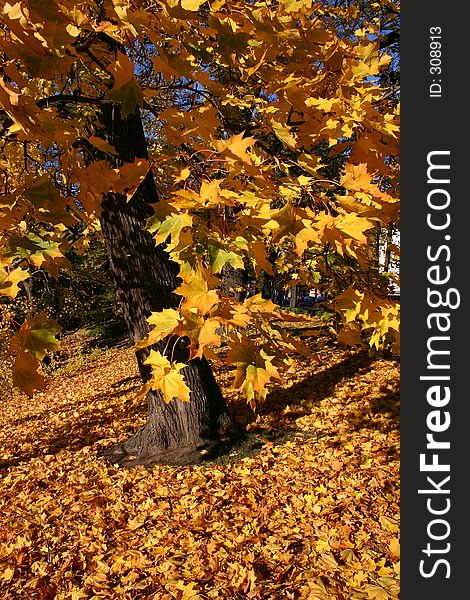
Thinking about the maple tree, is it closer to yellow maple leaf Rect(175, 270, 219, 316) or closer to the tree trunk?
yellow maple leaf Rect(175, 270, 219, 316)

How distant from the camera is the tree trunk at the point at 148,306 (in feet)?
13.4

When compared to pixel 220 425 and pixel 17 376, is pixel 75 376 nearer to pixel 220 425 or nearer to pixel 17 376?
pixel 220 425

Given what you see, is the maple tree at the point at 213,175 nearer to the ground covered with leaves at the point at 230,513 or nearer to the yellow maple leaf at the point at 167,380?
the yellow maple leaf at the point at 167,380

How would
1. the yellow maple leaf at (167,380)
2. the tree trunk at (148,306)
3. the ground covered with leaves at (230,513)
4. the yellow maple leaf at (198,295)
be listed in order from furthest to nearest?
the tree trunk at (148,306) → the ground covered with leaves at (230,513) → the yellow maple leaf at (167,380) → the yellow maple leaf at (198,295)

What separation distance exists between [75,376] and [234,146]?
41.8 ft

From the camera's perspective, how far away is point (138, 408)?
6.48 meters

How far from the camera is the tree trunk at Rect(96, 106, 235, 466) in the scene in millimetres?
4070

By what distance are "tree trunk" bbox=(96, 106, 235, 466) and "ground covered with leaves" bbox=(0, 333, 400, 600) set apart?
262 millimetres

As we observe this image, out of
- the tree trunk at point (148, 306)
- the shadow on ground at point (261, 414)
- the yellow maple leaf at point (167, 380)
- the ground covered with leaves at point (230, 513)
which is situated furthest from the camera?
the shadow on ground at point (261, 414)

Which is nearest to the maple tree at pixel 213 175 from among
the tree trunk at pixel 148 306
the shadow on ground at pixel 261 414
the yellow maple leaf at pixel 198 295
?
the yellow maple leaf at pixel 198 295

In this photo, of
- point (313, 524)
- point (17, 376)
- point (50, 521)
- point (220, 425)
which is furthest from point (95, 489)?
point (17, 376)

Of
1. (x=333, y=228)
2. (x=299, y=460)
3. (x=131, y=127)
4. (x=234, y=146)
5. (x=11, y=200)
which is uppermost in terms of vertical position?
(x=131, y=127)

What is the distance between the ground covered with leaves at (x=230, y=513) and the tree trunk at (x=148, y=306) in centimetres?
26

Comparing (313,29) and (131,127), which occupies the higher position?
(131,127)
